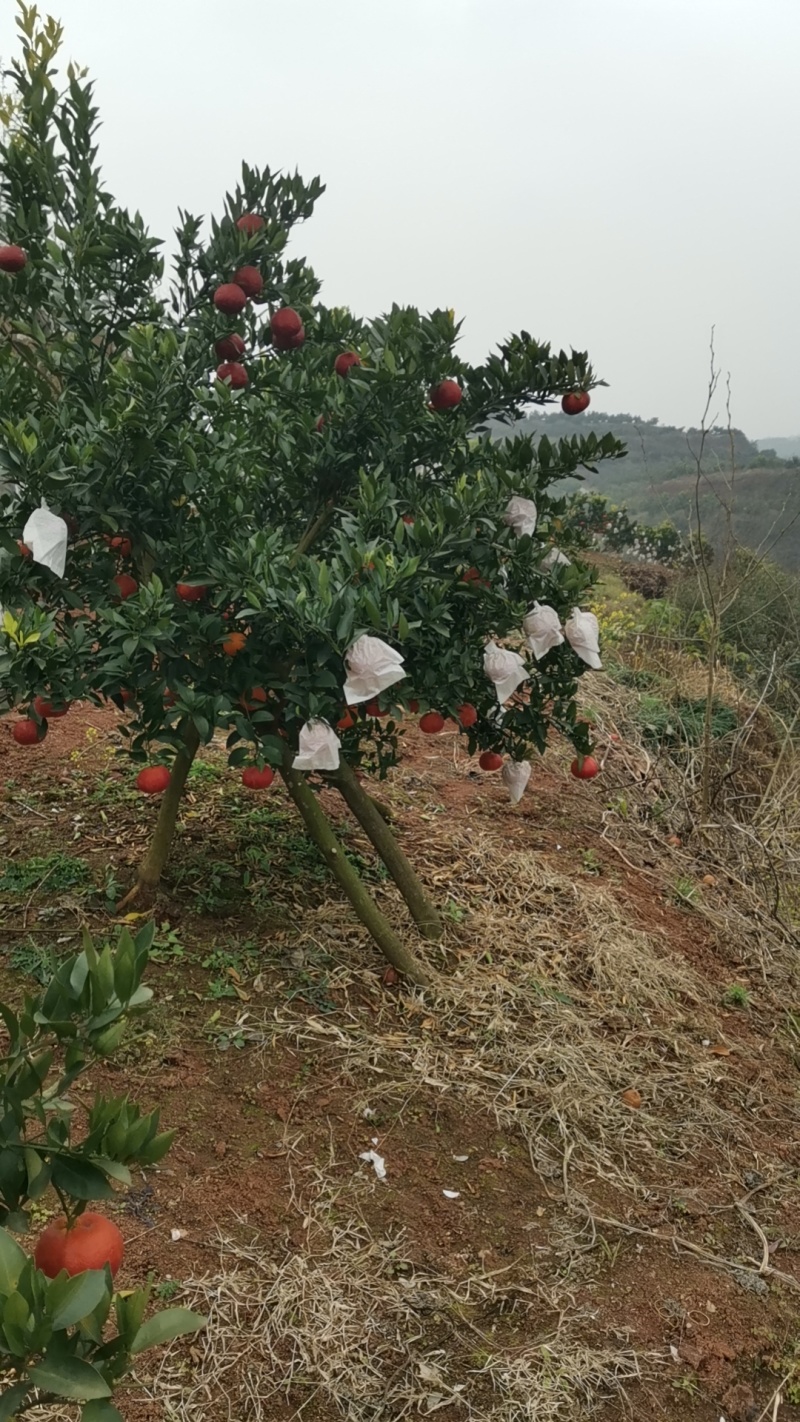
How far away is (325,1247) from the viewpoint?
2111mm

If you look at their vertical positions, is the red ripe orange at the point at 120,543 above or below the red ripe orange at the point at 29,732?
above

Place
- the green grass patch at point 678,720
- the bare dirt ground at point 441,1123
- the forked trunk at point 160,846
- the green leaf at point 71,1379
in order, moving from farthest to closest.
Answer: the green grass patch at point 678,720 → the forked trunk at point 160,846 → the bare dirt ground at point 441,1123 → the green leaf at point 71,1379

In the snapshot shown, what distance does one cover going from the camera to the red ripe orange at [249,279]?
2.65 meters

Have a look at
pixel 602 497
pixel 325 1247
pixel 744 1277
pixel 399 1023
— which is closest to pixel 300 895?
pixel 399 1023

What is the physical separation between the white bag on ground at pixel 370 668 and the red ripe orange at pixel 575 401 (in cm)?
101

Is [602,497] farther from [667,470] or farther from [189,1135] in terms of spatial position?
[189,1135]

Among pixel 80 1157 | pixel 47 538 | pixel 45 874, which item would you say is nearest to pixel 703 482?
pixel 45 874

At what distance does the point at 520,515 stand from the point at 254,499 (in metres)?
0.86

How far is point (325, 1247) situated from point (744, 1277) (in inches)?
39.8

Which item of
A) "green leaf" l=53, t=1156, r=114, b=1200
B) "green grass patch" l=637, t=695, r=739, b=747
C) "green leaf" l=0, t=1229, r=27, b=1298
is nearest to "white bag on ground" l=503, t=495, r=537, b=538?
"green leaf" l=53, t=1156, r=114, b=1200

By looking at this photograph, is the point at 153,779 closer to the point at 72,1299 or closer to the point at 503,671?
the point at 503,671

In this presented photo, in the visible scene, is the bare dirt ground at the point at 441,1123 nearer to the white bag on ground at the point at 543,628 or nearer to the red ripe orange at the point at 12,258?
the white bag on ground at the point at 543,628

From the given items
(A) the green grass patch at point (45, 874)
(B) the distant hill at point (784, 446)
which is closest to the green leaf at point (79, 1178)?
(A) the green grass patch at point (45, 874)

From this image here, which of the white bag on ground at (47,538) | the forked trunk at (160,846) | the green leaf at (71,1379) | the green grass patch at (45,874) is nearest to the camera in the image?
the green leaf at (71,1379)
